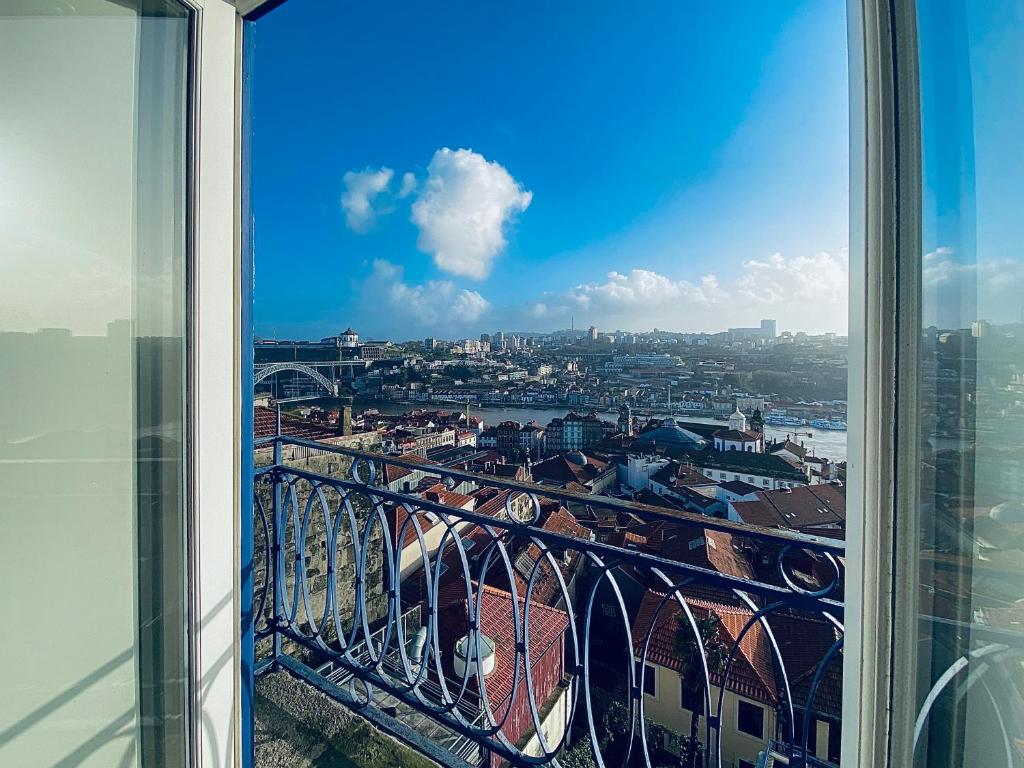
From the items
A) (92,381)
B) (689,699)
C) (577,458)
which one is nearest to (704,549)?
(689,699)

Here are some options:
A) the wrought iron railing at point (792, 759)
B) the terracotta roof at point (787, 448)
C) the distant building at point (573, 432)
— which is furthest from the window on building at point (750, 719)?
the distant building at point (573, 432)

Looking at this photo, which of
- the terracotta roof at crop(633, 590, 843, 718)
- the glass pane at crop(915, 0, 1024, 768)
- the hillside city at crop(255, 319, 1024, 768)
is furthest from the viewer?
the terracotta roof at crop(633, 590, 843, 718)

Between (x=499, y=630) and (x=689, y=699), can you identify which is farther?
(x=499, y=630)

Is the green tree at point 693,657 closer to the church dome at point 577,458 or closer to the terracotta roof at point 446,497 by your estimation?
the terracotta roof at point 446,497

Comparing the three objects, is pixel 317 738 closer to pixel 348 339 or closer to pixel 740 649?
pixel 740 649

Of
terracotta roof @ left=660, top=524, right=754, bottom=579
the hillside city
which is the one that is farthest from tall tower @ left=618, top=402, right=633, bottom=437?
terracotta roof @ left=660, top=524, right=754, bottom=579

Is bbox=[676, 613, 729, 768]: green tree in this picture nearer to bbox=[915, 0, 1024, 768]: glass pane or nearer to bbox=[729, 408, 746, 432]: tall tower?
bbox=[915, 0, 1024, 768]: glass pane
